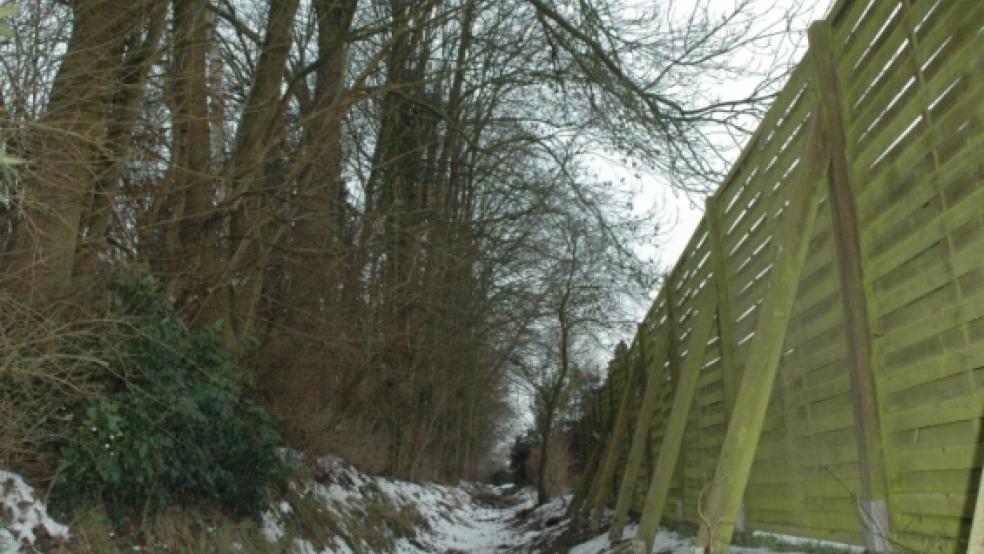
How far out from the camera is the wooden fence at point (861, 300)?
2963mm

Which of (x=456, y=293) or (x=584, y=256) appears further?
(x=456, y=293)

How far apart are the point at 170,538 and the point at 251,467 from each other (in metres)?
1.56

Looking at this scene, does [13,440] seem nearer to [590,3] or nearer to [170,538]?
[170,538]

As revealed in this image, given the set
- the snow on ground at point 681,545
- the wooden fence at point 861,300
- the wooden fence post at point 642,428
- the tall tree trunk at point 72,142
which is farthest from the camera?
the wooden fence post at point 642,428

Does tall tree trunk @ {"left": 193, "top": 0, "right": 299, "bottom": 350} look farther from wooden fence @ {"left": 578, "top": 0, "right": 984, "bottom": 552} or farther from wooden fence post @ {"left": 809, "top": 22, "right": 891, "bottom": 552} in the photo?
wooden fence post @ {"left": 809, "top": 22, "right": 891, "bottom": 552}

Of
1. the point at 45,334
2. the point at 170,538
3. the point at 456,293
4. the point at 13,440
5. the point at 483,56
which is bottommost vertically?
the point at 170,538

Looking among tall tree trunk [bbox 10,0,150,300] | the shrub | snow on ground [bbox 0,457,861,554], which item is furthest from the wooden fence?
tall tree trunk [bbox 10,0,150,300]

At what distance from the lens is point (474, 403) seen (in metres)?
35.3

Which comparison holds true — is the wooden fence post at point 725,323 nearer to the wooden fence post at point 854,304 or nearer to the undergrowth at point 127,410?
the wooden fence post at point 854,304

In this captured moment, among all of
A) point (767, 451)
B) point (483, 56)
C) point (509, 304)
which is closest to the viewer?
point (767, 451)

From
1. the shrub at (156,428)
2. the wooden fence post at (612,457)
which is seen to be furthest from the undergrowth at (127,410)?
the wooden fence post at (612,457)

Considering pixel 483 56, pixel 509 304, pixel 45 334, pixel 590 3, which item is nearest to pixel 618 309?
pixel 509 304

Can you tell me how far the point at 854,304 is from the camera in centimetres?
374

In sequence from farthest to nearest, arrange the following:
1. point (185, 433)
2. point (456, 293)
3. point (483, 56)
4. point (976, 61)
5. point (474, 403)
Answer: point (474, 403)
point (456, 293)
point (483, 56)
point (185, 433)
point (976, 61)
